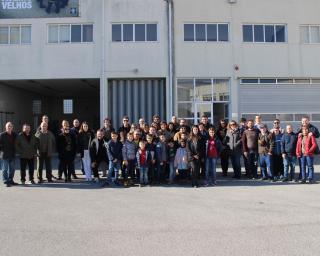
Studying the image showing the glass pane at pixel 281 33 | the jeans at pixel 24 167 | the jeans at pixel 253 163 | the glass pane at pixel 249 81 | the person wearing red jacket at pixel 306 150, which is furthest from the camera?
the glass pane at pixel 281 33

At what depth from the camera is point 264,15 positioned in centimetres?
2098

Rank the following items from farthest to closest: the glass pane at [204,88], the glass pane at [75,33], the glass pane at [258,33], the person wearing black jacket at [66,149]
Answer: the glass pane at [258,33]
the glass pane at [204,88]
the glass pane at [75,33]
the person wearing black jacket at [66,149]

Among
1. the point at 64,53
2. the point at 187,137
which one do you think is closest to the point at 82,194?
the point at 187,137

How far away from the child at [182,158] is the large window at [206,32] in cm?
1001

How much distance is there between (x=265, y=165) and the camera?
41.1 feet

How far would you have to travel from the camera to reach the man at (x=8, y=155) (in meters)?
11.7

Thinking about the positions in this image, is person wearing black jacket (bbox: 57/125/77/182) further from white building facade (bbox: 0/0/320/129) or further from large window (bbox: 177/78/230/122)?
large window (bbox: 177/78/230/122)

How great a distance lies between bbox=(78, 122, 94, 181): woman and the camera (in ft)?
40.6

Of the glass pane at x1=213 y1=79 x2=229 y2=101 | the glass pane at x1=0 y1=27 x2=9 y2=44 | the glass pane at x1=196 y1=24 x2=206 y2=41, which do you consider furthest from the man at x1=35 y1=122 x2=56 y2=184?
the glass pane at x1=196 y1=24 x2=206 y2=41

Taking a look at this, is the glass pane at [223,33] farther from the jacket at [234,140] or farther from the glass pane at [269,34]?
the jacket at [234,140]

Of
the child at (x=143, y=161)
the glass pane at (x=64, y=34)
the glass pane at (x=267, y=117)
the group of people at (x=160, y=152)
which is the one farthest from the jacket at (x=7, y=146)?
the glass pane at (x=267, y=117)

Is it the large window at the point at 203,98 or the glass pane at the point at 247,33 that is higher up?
the glass pane at the point at 247,33

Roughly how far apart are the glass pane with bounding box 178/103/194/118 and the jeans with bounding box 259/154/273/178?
27.6 ft

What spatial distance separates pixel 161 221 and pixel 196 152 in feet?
15.3
